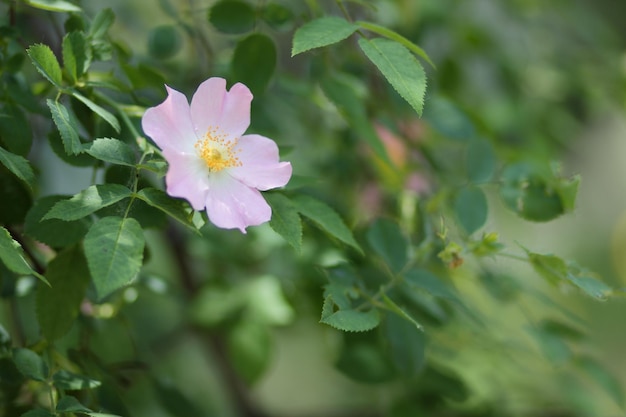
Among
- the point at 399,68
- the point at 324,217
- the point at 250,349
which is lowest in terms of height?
the point at 250,349

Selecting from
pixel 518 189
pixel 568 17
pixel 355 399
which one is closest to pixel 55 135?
pixel 518 189

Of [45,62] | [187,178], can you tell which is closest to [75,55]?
[45,62]

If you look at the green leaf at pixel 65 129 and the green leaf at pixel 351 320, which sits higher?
the green leaf at pixel 65 129

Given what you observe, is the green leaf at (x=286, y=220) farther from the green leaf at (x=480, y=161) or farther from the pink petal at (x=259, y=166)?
the green leaf at (x=480, y=161)

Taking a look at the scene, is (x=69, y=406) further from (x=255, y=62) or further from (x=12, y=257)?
(x=255, y=62)

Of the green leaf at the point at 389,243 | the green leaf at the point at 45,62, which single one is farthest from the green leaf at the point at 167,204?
the green leaf at the point at 389,243
